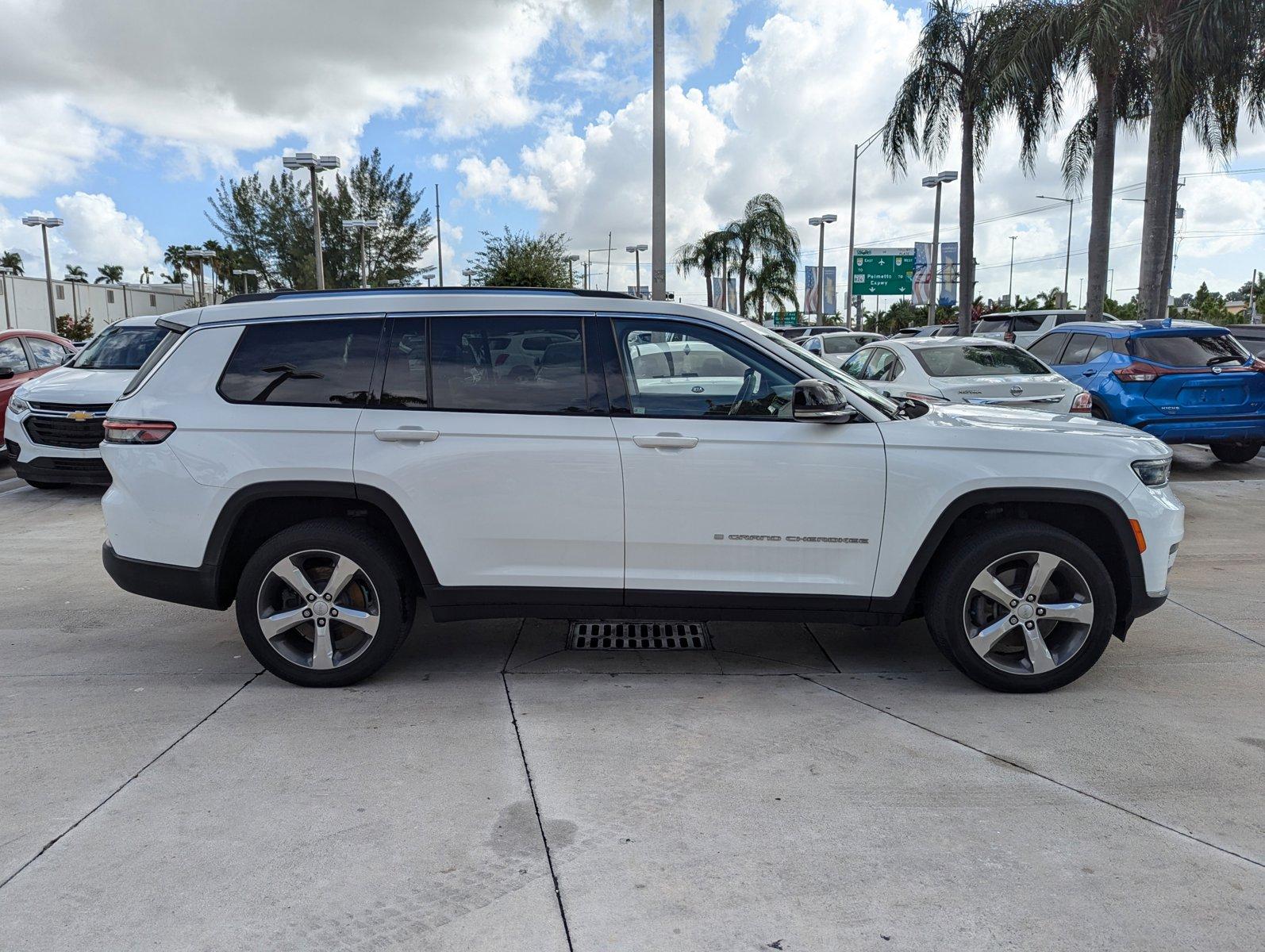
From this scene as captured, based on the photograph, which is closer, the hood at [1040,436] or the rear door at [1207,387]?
the hood at [1040,436]

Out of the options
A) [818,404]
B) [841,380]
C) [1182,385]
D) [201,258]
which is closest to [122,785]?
[818,404]

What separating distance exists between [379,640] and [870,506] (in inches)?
91.5

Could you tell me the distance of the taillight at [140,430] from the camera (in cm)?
447

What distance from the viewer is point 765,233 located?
44031 mm

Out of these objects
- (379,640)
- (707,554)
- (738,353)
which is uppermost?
(738,353)

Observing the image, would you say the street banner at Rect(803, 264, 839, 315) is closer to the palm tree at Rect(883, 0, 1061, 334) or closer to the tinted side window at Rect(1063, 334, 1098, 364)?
the palm tree at Rect(883, 0, 1061, 334)

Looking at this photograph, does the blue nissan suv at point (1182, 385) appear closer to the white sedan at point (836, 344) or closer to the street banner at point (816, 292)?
the white sedan at point (836, 344)

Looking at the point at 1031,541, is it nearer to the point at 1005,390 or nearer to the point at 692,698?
the point at 692,698

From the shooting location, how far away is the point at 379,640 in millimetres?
4480

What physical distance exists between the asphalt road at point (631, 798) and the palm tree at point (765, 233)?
40.4 meters

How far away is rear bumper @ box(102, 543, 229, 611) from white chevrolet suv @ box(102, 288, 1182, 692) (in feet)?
0.05

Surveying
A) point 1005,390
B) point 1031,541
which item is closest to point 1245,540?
point 1005,390

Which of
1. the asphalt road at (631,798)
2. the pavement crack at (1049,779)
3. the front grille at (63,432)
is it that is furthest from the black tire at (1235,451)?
the front grille at (63,432)

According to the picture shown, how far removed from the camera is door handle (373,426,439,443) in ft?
14.3
